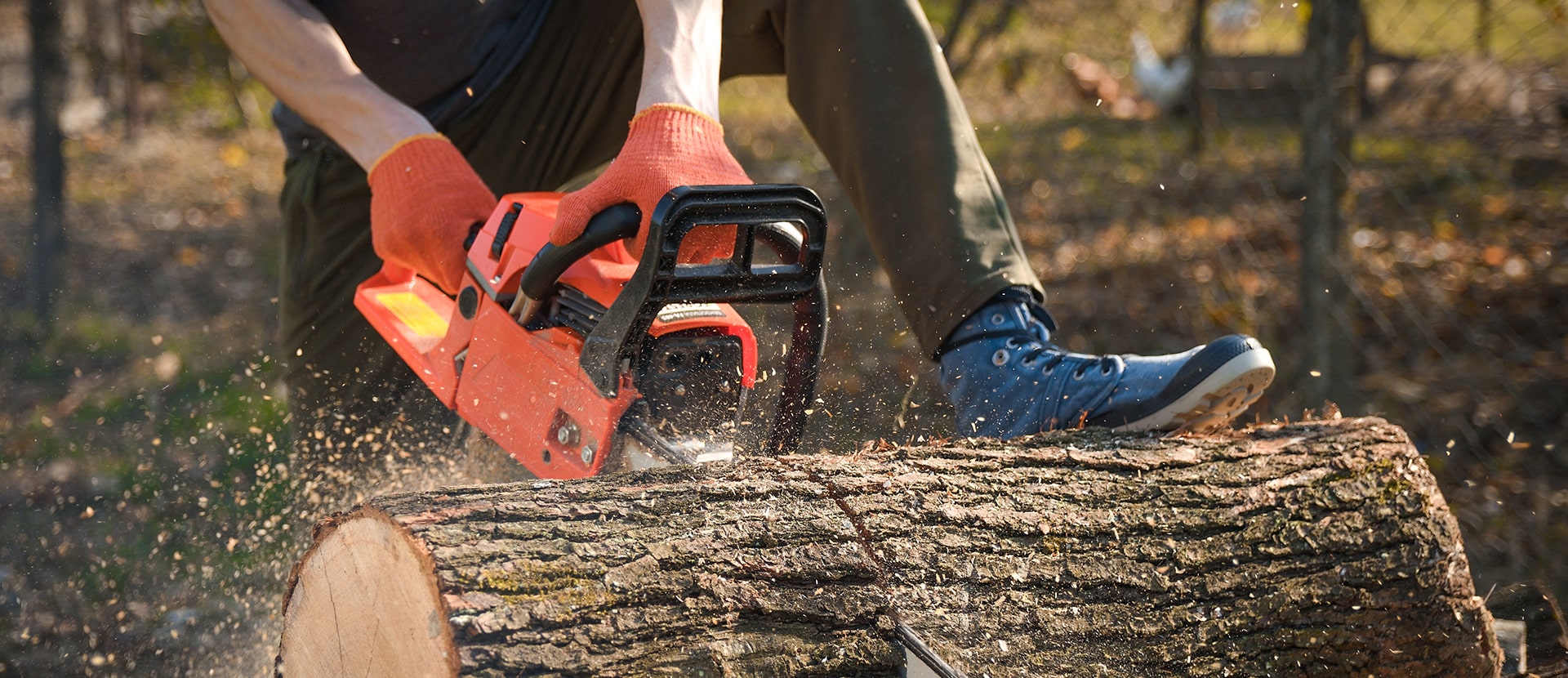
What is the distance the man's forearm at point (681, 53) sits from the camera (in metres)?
2.02

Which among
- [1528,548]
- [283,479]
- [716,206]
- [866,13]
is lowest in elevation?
[283,479]

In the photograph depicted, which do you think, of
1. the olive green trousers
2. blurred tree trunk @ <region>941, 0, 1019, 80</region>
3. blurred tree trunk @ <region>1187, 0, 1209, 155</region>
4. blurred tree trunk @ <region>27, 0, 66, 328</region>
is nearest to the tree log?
the olive green trousers

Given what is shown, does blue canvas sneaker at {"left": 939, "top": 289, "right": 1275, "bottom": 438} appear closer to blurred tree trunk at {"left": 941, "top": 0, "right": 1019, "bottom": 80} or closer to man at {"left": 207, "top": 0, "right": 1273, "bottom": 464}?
man at {"left": 207, "top": 0, "right": 1273, "bottom": 464}

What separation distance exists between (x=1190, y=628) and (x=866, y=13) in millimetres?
1255

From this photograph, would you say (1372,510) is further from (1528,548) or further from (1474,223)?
(1474,223)

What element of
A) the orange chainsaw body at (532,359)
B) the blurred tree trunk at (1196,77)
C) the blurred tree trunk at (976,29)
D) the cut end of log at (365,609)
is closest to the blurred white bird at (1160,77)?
the blurred tree trunk at (1196,77)

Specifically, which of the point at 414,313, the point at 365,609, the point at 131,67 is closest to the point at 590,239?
the point at 365,609

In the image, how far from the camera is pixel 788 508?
62.1 inches

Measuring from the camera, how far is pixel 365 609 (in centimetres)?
148

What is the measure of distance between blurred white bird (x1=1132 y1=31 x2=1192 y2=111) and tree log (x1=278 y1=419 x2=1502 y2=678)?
5.64 metres

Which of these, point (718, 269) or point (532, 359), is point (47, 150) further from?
point (718, 269)

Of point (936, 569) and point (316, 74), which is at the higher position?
point (316, 74)

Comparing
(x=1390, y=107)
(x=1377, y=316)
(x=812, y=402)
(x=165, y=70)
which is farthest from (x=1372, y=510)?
(x=165, y=70)

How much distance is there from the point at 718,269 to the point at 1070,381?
0.69 metres
